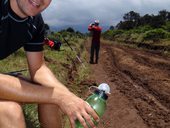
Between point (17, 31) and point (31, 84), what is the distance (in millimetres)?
558

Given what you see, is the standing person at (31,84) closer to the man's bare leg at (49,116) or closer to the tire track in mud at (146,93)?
the man's bare leg at (49,116)

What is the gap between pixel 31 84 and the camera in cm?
357

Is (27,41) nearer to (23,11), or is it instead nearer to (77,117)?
(23,11)

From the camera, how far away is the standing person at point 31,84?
10.7 ft

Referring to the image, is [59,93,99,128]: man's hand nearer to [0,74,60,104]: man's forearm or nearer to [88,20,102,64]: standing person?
[0,74,60,104]: man's forearm

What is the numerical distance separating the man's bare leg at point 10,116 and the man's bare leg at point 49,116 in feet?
1.92

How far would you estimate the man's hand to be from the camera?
3226 millimetres

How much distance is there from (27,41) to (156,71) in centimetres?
1152

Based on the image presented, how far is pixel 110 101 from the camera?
9.97 m

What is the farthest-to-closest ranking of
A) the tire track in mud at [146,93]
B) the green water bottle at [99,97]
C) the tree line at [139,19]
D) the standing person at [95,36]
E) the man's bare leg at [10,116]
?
the tree line at [139,19] < the standing person at [95,36] < the tire track in mud at [146,93] < the green water bottle at [99,97] < the man's bare leg at [10,116]

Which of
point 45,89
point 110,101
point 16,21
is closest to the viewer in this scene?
point 45,89

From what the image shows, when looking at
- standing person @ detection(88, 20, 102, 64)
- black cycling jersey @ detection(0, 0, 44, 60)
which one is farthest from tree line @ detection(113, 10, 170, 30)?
black cycling jersey @ detection(0, 0, 44, 60)

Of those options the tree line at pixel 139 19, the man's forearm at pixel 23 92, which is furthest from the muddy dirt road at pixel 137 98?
the tree line at pixel 139 19

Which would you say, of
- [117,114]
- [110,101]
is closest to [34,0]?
[117,114]
